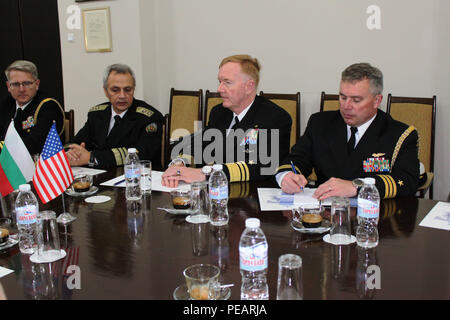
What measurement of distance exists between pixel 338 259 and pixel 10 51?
224 inches

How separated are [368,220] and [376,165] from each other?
0.70 metres

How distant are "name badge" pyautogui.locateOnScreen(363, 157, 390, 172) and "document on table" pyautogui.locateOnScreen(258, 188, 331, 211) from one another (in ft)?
1.02

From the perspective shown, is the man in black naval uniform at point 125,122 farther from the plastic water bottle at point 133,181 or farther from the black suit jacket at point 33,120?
the plastic water bottle at point 133,181

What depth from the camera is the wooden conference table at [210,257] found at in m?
1.18

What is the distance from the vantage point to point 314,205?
1.84 metres

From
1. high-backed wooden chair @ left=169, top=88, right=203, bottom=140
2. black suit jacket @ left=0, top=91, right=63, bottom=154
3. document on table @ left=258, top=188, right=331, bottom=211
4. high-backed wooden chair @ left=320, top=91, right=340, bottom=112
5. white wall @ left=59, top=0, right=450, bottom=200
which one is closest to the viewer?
document on table @ left=258, top=188, right=331, bottom=211

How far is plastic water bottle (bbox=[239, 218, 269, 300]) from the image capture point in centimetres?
112

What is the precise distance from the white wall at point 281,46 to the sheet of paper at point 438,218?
1962mm

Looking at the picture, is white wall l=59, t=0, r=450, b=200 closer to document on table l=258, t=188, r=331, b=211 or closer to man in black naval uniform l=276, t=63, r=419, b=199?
man in black naval uniform l=276, t=63, r=419, b=199

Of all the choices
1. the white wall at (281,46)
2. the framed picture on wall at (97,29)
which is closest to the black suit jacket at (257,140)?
the white wall at (281,46)

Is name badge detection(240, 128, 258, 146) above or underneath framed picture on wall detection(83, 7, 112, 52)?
underneath

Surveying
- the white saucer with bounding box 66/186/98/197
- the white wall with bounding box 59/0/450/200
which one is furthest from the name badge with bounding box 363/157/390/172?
the white wall with bounding box 59/0/450/200

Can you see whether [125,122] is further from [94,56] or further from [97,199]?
[94,56]
